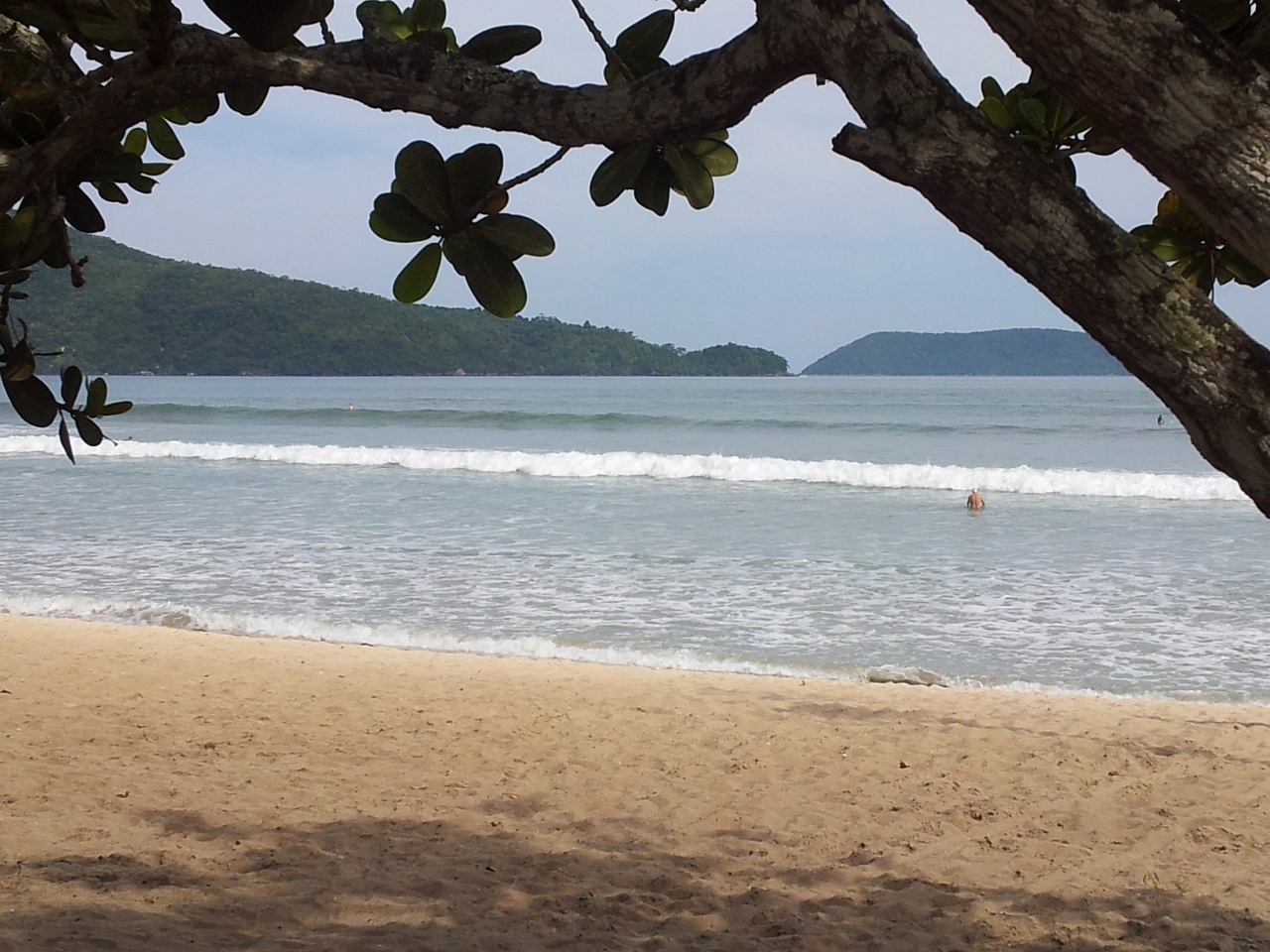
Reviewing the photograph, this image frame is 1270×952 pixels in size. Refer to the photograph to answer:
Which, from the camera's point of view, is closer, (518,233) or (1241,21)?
(1241,21)

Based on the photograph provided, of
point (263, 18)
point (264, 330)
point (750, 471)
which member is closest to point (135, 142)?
point (263, 18)

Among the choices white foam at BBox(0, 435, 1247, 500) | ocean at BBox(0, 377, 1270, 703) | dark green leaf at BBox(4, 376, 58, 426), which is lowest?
ocean at BBox(0, 377, 1270, 703)

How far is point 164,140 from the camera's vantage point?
263 cm

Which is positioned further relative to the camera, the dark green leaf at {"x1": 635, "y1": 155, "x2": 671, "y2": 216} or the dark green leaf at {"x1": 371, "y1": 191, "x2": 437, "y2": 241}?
the dark green leaf at {"x1": 635, "y1": 155, "x2": 671, "y2": 216}

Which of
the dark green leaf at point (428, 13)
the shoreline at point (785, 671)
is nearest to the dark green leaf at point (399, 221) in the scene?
the dark green leaf at point (428, 13)

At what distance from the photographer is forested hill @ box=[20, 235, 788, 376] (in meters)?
83.9

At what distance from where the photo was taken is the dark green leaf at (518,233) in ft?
5.64

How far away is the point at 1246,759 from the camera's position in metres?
5.73

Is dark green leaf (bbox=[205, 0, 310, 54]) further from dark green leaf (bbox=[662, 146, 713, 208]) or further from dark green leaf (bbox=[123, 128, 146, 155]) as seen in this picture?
dark green leaf (bbox=[123, 128, 146, 155])

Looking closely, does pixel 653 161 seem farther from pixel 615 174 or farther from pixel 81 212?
pixel 81 212

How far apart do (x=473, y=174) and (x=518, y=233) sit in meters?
0.11

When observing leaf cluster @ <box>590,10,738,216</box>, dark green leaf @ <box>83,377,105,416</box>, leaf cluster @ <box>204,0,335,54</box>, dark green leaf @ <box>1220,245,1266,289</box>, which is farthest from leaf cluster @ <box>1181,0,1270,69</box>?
dark green leaf @ <box>83,377,105,416</box>

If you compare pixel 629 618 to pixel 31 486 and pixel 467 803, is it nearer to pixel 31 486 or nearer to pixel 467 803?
pixel 467 803

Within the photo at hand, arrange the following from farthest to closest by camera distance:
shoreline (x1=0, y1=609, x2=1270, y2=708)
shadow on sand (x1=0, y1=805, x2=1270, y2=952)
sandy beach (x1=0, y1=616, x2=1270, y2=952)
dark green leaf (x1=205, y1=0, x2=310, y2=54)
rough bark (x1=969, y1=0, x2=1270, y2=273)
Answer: shoreline (x1=0, y1=609, x2=1270, y2=708) < sandy beach (x1=0, y1=616, x2=1270, y2=952) < shadow on sand (x1=0, y1=805, x2=1270, y2=952) < rough bark (x1=969, y1=0, x2=1270, y2=273) < dark green leaf (x1=205, y1=0, x2=310, y2=54)
